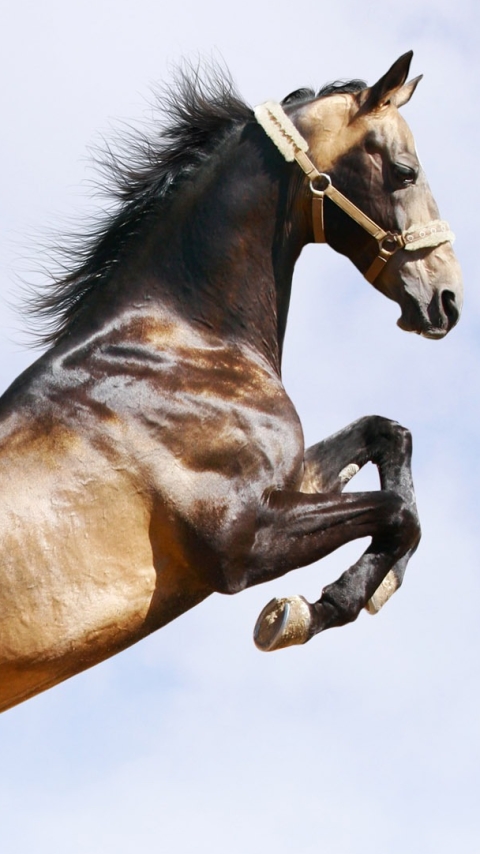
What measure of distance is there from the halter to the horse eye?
0.74 ft

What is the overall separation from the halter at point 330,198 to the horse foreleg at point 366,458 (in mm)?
802

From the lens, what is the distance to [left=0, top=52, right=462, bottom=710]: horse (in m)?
8.11

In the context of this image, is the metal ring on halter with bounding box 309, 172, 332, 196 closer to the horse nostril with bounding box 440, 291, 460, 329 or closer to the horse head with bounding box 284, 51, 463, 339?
the horse head with bounding box 284, 51, 463, 339

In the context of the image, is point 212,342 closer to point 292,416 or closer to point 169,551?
point 292,416

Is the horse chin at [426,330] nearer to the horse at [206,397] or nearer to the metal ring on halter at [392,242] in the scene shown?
the horse at [206,397]

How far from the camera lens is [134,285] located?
877 cm

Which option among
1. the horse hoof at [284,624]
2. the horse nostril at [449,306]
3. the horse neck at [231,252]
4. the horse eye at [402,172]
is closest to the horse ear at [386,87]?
the horse eye at [402,172]

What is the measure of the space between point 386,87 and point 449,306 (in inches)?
43.9

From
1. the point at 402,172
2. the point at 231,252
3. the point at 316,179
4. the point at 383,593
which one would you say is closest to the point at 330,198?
the point at 316,179

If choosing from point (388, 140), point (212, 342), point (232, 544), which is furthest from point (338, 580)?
point (388, 140)

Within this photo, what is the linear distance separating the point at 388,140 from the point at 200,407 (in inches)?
67.3

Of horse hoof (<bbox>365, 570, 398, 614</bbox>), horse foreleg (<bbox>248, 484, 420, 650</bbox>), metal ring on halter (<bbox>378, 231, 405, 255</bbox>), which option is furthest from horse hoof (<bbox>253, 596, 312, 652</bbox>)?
metal ring on halter (<bbox>378, 231, 405, 255</bbox>)

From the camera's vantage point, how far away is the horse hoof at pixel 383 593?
8688 millimetres

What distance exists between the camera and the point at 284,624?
8.24m
